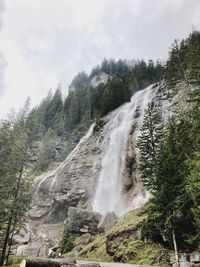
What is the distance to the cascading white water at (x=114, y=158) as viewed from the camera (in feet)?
168

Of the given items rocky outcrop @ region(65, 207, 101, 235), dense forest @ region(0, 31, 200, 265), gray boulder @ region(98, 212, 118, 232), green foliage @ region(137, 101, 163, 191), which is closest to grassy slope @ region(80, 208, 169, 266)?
dense forest @ region(0, 31, 200, 265)

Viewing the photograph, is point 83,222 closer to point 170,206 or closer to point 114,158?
point 114,158

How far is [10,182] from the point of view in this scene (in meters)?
28.8

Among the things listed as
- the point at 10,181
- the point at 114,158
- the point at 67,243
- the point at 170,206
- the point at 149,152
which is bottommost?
the point at 67,243

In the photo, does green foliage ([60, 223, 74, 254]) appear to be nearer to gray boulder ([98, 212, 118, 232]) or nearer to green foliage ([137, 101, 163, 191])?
gray boulder ([98, 212, 118, 232])

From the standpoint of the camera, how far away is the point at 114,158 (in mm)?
57312

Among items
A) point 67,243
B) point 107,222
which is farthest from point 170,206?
point 67,243

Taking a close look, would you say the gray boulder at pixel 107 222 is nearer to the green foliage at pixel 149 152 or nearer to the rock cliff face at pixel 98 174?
the green foliage at pixel 149 152

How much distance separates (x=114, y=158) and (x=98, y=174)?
4647 mm

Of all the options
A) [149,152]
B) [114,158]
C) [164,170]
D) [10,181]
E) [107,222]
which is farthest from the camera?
[114,158]

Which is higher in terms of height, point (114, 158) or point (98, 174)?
point (114, 158)

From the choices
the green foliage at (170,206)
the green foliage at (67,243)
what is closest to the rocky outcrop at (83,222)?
the green foliage at (67,243)

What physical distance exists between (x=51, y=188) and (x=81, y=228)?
72.3ft

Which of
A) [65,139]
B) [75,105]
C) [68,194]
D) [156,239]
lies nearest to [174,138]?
[156,239]
